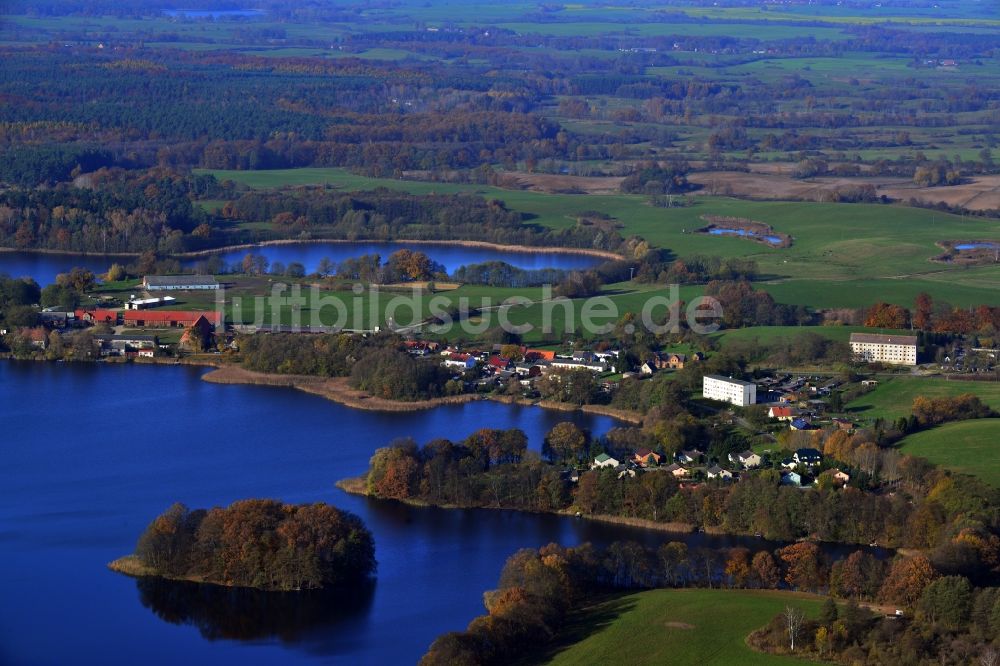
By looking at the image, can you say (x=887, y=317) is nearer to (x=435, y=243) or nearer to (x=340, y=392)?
(x=340, y=392)

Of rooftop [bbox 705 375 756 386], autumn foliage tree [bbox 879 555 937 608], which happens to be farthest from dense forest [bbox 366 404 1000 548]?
rooftop [bbox 705 375 756 386]

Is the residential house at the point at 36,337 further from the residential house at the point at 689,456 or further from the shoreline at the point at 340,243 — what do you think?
the residential house at the point at 689,456

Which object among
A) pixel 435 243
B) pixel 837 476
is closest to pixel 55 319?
pixel 435 243

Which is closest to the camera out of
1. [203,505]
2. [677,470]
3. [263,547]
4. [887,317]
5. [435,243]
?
[263,547]

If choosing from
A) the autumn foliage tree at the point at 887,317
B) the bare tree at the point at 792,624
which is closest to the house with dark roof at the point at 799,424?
the autumn foliage tree at the point at 887,317

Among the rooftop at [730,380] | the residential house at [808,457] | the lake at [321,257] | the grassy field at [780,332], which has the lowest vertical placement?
the residential house at [808,457]

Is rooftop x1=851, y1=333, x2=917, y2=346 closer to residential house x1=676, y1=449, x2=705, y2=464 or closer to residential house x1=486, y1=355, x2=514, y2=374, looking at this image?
residential house x1=486, y1=355, x2=514, y2=374
